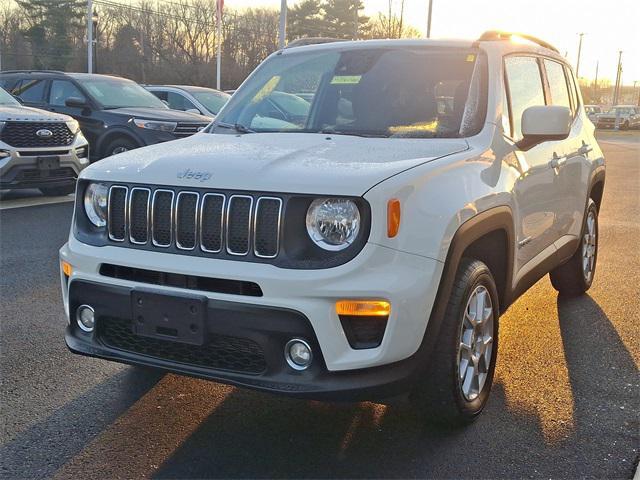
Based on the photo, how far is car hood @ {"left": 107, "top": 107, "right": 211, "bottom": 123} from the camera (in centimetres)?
1113

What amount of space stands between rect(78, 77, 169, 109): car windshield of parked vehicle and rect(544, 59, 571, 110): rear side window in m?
8.31

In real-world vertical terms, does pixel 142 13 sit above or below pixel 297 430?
above

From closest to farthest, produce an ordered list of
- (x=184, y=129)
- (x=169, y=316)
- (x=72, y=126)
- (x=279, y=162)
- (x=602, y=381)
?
(x=169, y=316), (x=279, y=162), (x=602, y=381), (x=72, y=126), (x=184, y=129)

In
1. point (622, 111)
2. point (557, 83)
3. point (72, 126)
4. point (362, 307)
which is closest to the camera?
point (362, 307)

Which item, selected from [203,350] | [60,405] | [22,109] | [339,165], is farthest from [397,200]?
[22,109]

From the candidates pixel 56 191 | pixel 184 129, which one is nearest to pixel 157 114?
pixel 184 129

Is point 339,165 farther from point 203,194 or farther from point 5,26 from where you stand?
point 5,26

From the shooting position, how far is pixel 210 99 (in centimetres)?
1458

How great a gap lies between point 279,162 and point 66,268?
114 centimetres

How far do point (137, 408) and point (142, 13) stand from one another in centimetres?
6217

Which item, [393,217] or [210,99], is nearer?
[393,217]

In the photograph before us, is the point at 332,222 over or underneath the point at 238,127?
underneath

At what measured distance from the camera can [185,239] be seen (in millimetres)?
3006

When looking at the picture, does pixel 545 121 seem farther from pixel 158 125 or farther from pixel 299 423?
pixel 158 125
